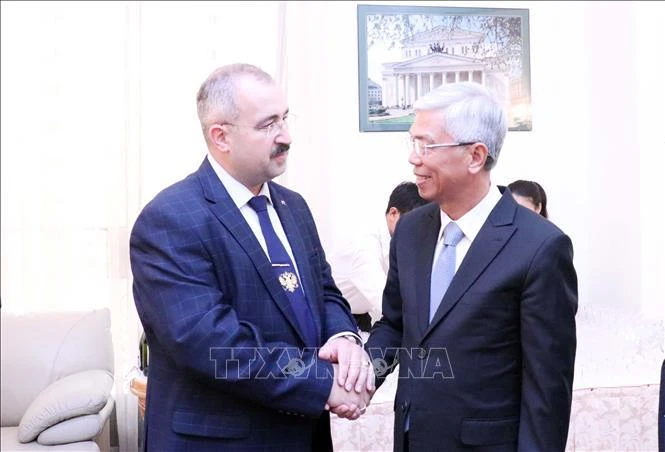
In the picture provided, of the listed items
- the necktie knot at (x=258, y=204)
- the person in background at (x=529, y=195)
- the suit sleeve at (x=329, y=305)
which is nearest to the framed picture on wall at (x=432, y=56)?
the person in background at (x=529, y=195)

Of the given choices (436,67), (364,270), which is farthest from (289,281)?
(436,67)

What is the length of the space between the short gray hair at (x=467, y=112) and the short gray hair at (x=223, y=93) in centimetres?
39

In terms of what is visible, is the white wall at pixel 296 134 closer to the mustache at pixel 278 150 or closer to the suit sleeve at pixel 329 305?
the suit sleeve at pixel 329 305

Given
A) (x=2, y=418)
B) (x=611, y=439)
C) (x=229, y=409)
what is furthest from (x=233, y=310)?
(x=2, y=418)

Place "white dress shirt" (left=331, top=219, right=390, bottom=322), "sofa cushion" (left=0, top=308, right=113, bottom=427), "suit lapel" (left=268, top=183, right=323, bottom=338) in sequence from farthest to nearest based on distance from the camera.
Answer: "white dress shirt" (left=331, top=219, right=390, bottom=322) → "sofa cushion" (left=0, top=308, right=113, bottom=427) → "suit lapel" (left=268, top=183, right=323, bottom=338)

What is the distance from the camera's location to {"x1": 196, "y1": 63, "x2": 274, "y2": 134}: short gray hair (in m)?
1.70

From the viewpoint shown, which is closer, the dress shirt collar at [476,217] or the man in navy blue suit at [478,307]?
the man in navy blue suit at [478,307]

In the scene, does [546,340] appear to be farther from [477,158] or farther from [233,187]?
[233,187]

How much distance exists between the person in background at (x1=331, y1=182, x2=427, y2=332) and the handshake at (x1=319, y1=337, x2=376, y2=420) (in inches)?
69.7

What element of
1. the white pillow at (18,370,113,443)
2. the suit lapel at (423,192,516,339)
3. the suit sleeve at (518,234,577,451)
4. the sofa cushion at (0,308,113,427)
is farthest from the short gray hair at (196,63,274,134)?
the sofa cushion at (0,308,113,427)

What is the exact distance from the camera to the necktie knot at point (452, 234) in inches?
68.5

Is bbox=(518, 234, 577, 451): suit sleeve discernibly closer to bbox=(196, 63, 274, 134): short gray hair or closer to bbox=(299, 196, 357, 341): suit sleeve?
bbox=(299, 196, 357, 341): suit sleeve

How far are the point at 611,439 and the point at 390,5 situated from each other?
251cm

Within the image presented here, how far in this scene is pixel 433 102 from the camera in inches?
66.8
